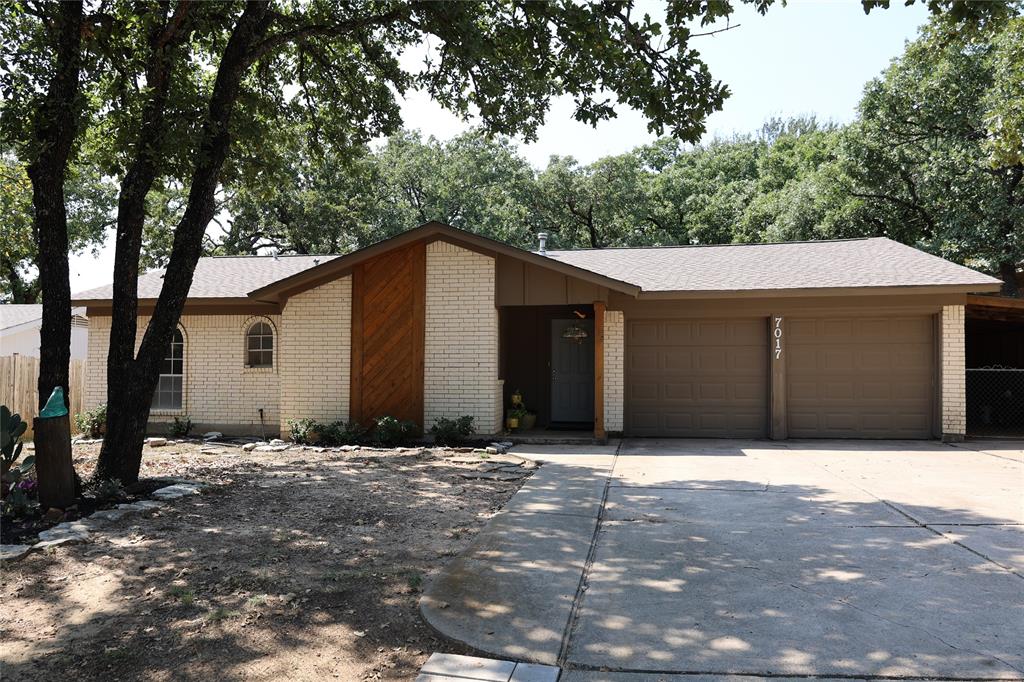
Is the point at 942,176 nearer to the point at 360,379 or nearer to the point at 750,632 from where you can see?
the point at 360,379

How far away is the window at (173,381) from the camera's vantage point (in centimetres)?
1373

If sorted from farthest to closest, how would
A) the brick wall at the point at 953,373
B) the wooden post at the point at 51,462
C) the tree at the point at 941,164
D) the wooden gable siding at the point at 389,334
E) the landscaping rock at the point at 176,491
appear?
1. the tree at the point at 941,164
2. the wooden gable siding at the point at 389,334
3. the brick wall at the point at 953,373
4. the landscaping rock at the point at 176,491
5. the wooden post at the point at 51,462

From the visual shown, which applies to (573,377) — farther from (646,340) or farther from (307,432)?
(307,432)

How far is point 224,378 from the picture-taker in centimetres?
1354

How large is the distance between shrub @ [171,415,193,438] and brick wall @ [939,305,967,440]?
13.9m

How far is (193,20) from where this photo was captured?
26.8ft

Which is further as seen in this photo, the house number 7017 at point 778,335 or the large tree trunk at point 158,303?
the house number 7017 at point 778,335

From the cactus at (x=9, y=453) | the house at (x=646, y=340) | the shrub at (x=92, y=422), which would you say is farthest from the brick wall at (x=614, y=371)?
the shrub at (x=92, y=422)

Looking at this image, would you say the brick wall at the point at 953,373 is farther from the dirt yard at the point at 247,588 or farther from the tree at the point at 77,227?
the tree at the point at 77,227

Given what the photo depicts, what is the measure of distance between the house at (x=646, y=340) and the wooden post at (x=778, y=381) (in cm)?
3

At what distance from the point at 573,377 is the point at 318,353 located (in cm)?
507

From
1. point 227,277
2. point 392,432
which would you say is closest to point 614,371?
point 392,432

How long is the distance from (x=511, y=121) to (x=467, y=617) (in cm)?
777

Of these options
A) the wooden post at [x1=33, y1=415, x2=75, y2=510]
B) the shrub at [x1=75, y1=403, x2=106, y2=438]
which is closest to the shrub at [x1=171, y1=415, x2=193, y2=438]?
the shrub at [x1=75, y1=403, x2=106, y2=438]
